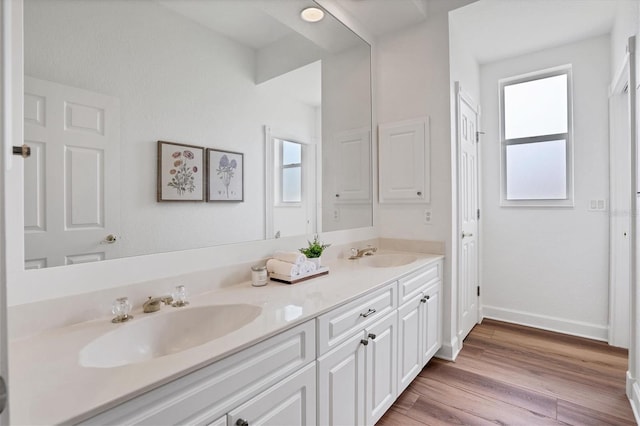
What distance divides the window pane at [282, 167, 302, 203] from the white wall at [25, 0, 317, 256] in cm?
20

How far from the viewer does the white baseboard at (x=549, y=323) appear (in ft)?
9.11

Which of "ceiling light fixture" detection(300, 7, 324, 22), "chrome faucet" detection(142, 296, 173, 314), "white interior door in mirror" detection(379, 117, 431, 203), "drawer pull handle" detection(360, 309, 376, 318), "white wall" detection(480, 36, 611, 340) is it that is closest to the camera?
"chrome faucet" detection(142, 296, 173, 314)

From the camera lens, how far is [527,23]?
8.34ft

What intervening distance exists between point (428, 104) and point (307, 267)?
1679 mm

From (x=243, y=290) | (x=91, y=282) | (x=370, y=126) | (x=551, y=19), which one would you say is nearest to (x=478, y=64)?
(x=551, y=19)

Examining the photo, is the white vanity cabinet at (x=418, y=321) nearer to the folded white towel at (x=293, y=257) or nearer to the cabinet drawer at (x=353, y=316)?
the cabinet drawer at (x=353, y=316)

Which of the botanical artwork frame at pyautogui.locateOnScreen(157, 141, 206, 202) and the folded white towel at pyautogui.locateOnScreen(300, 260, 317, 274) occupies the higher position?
the botanical artwork frame at pyautogui.locateOnScreen(157, 141, 206, 202)

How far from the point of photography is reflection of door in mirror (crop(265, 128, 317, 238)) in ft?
5.85

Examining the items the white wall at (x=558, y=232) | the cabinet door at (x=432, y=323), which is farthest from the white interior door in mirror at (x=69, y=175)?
the white wall at (x=558, y=232)

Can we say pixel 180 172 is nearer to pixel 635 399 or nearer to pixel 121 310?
pixel 121 310

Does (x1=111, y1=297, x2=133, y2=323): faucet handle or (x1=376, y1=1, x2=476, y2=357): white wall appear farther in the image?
(x1=376, y1=1, x2=476, y2=357): white wall

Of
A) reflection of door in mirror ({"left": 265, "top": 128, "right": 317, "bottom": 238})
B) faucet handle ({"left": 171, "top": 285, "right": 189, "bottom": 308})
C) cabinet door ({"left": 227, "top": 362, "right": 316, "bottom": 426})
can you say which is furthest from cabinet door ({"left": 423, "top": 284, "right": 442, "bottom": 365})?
faucet handle ({"left": 171, "top": 285, "right": 189, "bottom": 308})

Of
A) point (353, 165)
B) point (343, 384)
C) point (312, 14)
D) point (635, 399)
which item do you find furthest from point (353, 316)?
point (312, 14)

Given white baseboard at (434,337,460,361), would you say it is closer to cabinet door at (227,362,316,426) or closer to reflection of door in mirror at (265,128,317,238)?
reflection of door in mirror at (265,128,317,238)
